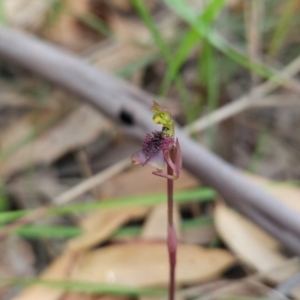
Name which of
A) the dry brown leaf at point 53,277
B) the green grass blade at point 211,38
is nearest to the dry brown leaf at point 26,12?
the green grass blade at point 211,38

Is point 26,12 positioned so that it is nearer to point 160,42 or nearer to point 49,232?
point 160,42

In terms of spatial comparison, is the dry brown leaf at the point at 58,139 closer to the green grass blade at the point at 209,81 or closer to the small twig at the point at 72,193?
the small twig at the point at 72,193

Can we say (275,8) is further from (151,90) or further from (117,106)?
(117,106)

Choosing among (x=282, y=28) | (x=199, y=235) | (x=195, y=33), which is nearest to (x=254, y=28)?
(x=282, y=28)

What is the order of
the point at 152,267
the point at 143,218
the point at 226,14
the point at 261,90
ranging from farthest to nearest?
1. the point at 226,14
2. the point at 261,90
3. the point at 143,218
4. the point at 152,267

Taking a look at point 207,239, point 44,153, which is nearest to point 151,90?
point 44,153

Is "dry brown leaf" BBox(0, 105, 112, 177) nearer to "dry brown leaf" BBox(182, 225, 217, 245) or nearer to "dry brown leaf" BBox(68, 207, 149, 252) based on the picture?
"dry brown leaf" BBox(68, 207, 149, 252)

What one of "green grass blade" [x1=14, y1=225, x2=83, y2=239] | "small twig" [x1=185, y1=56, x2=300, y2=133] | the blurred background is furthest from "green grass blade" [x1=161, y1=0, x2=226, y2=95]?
"green grass blade" [x1=14, y1=225, x2=83, y2=239]
